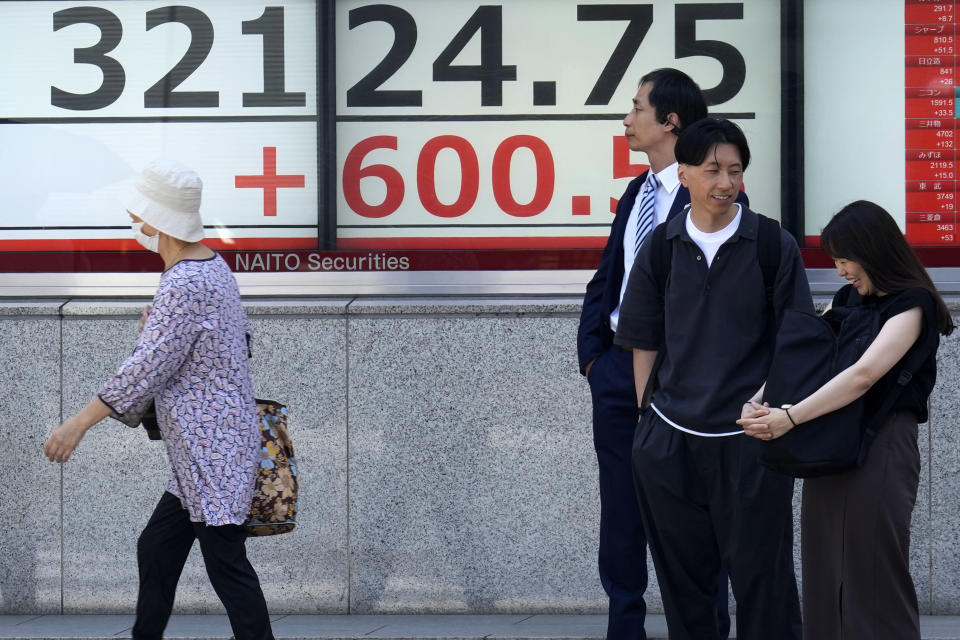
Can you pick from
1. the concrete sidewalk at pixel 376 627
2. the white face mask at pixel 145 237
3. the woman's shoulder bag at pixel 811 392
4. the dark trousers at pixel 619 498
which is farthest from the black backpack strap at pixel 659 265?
the concrete sidewalk at pixel 376 627

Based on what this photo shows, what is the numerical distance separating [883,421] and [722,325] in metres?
0.52

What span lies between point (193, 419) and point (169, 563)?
495mm

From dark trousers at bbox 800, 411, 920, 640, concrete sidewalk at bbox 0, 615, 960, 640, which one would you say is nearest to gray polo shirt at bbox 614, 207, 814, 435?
dark trousers at bbox 800, 411, 920, 640

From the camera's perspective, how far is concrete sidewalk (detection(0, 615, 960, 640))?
17.8 feet

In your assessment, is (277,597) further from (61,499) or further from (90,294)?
(90,294)

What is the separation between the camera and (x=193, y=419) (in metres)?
4.10

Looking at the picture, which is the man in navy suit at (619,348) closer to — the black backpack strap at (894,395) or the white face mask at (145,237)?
the black backpack strap at (894,395)

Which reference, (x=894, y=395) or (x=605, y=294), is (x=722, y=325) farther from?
(x=605, y=294)

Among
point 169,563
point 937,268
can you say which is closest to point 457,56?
point 937,268

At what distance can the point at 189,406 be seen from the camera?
4.10m

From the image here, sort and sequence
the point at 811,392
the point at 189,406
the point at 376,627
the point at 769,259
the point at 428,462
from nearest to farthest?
1. the point at 811,392
2. the point at 769,259
3. the point at 189,406
4. the point at 376,627
5. the point at 428,462

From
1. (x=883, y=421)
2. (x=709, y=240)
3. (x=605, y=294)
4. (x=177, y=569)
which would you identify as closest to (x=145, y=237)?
(x=177, y=569)

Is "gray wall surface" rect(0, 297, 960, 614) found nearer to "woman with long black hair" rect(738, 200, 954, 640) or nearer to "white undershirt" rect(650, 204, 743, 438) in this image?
"white undershirt" rect(650, 204, 743, 438)

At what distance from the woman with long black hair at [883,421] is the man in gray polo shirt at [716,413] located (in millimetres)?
136
